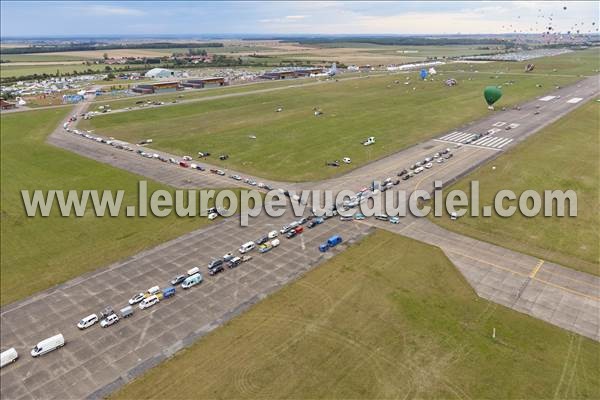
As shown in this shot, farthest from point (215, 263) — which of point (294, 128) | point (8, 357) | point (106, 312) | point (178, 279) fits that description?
point (294, 128)

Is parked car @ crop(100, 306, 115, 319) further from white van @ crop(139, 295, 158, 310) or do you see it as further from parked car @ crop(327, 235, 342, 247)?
parked car @ crop(327, 235, 342, 247)

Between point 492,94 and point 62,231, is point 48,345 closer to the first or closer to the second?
point 62,231

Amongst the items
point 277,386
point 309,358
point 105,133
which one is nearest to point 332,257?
point 309,358

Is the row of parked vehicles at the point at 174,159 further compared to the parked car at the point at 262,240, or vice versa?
the row of parked vehicles at the point at 174,159

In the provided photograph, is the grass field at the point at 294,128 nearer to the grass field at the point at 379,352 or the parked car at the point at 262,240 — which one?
the parked car at the point at 262,240

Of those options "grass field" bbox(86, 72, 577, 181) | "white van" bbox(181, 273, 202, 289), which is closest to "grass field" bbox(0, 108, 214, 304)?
"white van" bbox(181, 273, 202, 289)

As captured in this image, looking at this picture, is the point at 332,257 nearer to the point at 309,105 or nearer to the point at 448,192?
the point at 448,192

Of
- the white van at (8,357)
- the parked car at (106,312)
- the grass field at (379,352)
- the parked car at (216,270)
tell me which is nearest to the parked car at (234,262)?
the parked car at (216,270)
